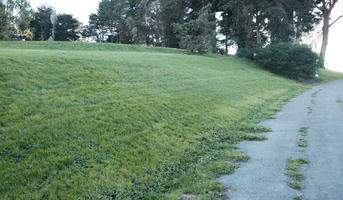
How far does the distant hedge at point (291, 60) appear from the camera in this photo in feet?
92.0

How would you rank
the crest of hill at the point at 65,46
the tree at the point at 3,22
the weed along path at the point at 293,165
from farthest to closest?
the tree at the point at 3,22 → the crest of hill at the point at 65,46 → the weed along path at the point at 293,165

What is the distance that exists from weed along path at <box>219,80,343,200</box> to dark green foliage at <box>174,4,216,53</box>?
2073cm

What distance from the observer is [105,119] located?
6.63 metres

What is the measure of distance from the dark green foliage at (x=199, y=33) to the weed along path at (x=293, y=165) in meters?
20.7

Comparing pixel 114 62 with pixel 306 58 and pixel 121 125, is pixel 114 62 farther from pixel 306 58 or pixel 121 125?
pixel 306 58

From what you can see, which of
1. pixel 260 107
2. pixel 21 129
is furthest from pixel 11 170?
pixel 260 107

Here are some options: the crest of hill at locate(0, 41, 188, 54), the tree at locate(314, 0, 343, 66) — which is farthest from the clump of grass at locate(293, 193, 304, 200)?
the tree at locate(314, 0, 343, 66)

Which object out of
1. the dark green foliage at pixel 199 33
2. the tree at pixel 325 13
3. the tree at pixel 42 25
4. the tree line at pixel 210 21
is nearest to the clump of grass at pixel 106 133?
the dark green foliage at pixel 199 33

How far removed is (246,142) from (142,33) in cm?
4209

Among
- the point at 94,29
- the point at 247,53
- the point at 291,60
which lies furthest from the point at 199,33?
the point at 94,29

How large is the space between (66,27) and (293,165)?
5720 centimetres

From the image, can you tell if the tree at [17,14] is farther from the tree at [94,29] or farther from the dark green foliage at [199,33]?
the tree at [94,29]

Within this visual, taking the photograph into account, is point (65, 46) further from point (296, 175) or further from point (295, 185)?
point (295, 185)

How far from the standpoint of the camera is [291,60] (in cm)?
2850
